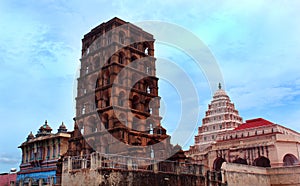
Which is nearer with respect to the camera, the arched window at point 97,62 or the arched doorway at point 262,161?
the arched window at point 97,62

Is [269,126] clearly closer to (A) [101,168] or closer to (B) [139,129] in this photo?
(B) [139,129]

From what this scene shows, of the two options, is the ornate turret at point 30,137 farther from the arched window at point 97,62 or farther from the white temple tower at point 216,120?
the white temple tower at point 216,120

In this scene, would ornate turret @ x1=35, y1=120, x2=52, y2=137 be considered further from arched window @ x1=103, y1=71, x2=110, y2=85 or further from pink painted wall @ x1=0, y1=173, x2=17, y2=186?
arched window @ x1=103, y1=71, x2=110, y2=85

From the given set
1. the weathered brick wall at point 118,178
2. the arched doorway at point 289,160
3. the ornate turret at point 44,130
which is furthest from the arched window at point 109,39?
the arched doorway at point 289,160

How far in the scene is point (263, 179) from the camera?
4075cm

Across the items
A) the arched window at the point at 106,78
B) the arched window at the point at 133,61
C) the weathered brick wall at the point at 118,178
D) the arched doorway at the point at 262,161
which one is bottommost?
A: the weathered brick wall at the point at 118,178

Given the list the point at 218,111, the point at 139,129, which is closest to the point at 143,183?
the point at 139,129

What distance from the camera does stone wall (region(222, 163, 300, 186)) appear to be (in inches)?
1431

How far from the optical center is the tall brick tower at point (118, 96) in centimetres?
2858

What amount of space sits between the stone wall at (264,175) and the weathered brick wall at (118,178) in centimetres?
1212

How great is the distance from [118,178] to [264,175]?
2606 centimetres

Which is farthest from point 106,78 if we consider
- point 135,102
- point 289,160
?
point 289,160

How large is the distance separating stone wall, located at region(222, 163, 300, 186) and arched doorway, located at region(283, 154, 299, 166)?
27.1 ft

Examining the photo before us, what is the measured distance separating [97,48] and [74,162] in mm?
13895
